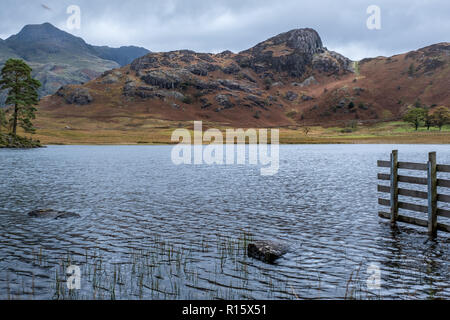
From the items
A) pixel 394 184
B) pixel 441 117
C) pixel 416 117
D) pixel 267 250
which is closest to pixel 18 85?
pixel 394 184

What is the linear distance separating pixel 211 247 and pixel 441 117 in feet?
551

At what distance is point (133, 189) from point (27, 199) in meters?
8.44

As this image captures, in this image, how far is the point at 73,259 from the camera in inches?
543

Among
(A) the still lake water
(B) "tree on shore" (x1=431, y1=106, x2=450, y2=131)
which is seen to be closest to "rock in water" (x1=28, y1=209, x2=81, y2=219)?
(A) the still lake water

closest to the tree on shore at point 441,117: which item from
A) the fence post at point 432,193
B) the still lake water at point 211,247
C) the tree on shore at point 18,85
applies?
the still lake water at point 211,247

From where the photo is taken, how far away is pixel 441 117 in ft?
508

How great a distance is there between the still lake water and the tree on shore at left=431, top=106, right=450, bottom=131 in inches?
5817

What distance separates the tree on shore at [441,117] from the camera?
505 ft

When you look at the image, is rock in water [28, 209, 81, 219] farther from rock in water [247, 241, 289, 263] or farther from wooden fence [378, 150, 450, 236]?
wooden fence [378, 150, 450, 236]

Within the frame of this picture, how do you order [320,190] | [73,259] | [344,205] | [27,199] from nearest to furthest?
1. [73,259]
2. [344,205]
3. [27,199]
4. [320,190]

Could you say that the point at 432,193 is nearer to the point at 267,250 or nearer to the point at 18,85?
the point at 267,250

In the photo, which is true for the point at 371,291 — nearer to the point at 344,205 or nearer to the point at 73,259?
the point at 73,259
